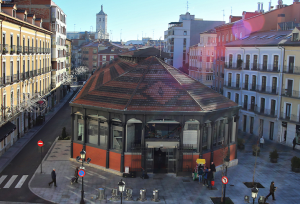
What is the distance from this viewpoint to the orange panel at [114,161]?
3067 cm

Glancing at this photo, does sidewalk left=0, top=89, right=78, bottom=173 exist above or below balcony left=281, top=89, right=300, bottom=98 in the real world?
below

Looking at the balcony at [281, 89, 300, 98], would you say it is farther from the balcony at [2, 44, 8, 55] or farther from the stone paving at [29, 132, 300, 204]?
the balcony at [2, 44, 8, 55]

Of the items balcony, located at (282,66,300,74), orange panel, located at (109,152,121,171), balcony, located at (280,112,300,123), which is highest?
balcony, located at (282,66,300,74)

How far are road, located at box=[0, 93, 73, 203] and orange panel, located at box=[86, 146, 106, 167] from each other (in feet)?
16.3

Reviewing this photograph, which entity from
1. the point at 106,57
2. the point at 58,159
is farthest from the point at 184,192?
the point at 106,57

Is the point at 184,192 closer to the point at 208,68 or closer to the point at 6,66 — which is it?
the point at 6,66

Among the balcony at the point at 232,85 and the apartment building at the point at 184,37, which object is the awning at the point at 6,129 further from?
the apartment building at the point at 184,37

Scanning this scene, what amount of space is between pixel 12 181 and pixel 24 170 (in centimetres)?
312

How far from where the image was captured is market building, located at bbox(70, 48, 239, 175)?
1186 inches

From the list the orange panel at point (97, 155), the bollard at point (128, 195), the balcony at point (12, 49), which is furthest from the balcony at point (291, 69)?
the balcony at point (12, 49)

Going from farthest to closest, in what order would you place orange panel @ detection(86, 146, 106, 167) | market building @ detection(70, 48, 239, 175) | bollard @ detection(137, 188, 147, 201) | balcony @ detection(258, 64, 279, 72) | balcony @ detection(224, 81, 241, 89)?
1. balcony @ detection(224, 81, 241, 89)
2. balcony @ detection(258, 64, 279, 72)
3. orange panel @ detection(86, 146, 106, 167)
4. market building @ detection(70, 48, 239, 175)
5. bollard @ detection(137, 188, 147, 201)

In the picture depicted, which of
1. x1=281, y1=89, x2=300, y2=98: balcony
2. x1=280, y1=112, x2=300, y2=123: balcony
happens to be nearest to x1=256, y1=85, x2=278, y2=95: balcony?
x1=281, y1=89, x2=300, y2=98: balcony

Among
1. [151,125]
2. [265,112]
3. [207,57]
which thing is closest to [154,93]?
[151,125]

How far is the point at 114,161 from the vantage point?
30984 mm
